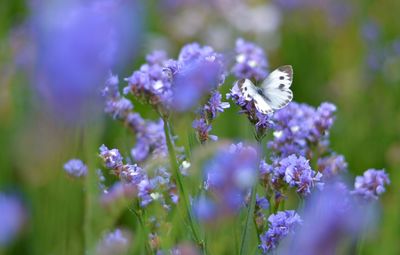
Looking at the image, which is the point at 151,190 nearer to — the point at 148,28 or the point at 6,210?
the point at 6,210

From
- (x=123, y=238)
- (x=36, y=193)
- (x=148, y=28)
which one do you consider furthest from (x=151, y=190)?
(x=148, y=28)

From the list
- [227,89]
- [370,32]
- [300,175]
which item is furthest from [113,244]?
[370,32]

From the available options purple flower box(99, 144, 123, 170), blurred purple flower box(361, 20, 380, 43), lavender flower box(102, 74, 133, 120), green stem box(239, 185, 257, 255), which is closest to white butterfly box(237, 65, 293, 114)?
green stem box(239, 185, 257, 255)

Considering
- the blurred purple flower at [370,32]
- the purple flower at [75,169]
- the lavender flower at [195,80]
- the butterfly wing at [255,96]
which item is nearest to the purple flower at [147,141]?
the purple flower at [75,169]

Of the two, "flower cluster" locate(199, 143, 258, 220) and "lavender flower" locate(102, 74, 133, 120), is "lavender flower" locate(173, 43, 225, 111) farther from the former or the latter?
"lavender flower" locate(102, 74, 133, 120)

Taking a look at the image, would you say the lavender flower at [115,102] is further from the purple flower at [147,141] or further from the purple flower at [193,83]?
the purple flower at [193,83]

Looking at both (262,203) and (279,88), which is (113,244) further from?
(279,88)
